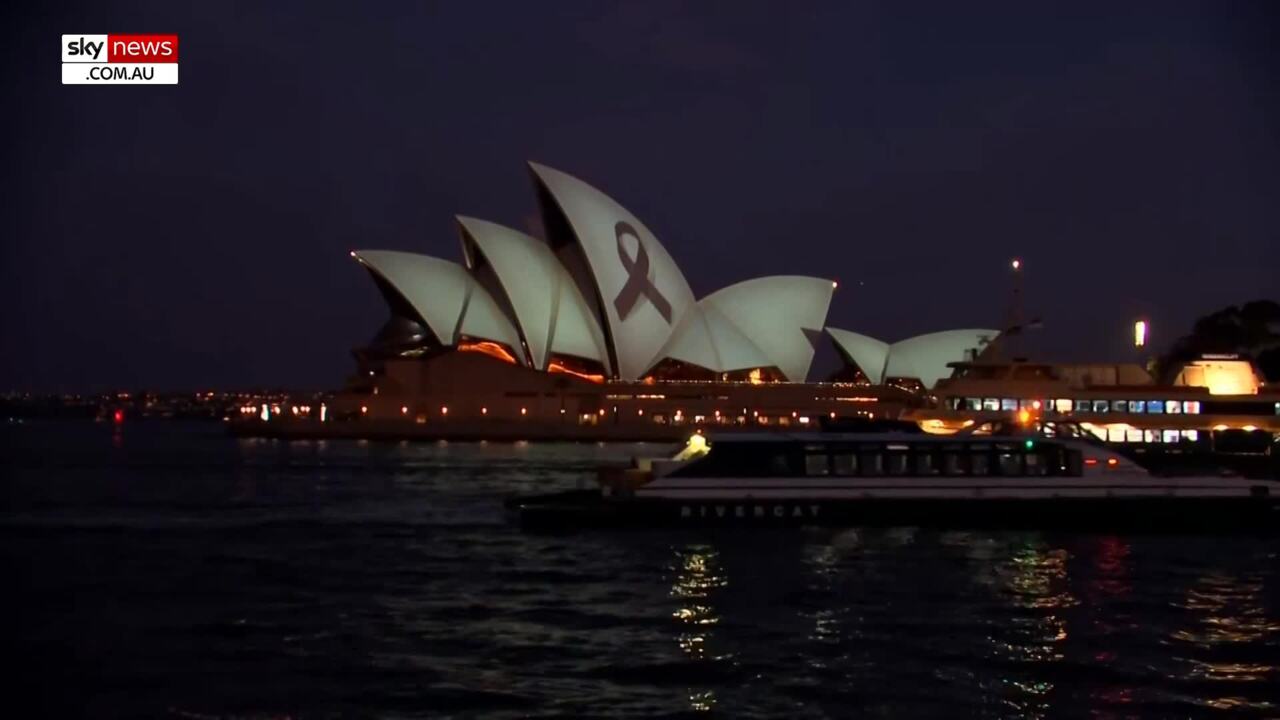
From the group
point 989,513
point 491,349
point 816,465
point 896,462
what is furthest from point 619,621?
point 491,349

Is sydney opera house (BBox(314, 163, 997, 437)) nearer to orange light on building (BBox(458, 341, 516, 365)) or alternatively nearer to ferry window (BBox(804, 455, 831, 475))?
orange light on building (BBox(458, 341, 516, 365))

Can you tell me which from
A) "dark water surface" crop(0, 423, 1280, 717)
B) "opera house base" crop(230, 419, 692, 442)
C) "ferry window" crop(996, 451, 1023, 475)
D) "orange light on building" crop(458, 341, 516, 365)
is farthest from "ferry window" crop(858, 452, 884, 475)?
"orange light on building" crop(458, 341, 516, 365)

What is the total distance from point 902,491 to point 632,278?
54.6 metres

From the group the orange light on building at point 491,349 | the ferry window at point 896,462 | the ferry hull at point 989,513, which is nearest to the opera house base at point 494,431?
the orange light on building at point 491,349

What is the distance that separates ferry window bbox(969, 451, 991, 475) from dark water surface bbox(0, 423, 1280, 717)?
4.69ft

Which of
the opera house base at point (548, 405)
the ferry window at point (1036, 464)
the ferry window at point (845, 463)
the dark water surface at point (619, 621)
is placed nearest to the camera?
the dark water surface at point (619, 621)

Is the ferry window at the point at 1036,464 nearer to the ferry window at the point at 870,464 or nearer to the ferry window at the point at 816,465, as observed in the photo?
the ferry window at the point at 870,464

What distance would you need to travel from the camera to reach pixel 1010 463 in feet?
87.4

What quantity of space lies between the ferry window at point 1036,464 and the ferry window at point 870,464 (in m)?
2.72

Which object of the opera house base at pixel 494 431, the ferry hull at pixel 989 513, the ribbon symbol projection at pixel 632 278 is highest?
the ribbon symbol projection at pixel 632 278

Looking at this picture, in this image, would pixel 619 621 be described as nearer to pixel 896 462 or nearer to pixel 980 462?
pixel 896 462

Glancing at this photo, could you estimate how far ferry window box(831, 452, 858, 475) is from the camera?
1038 inches

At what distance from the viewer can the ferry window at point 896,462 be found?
26.6 m

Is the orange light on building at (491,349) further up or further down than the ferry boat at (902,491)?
further up
